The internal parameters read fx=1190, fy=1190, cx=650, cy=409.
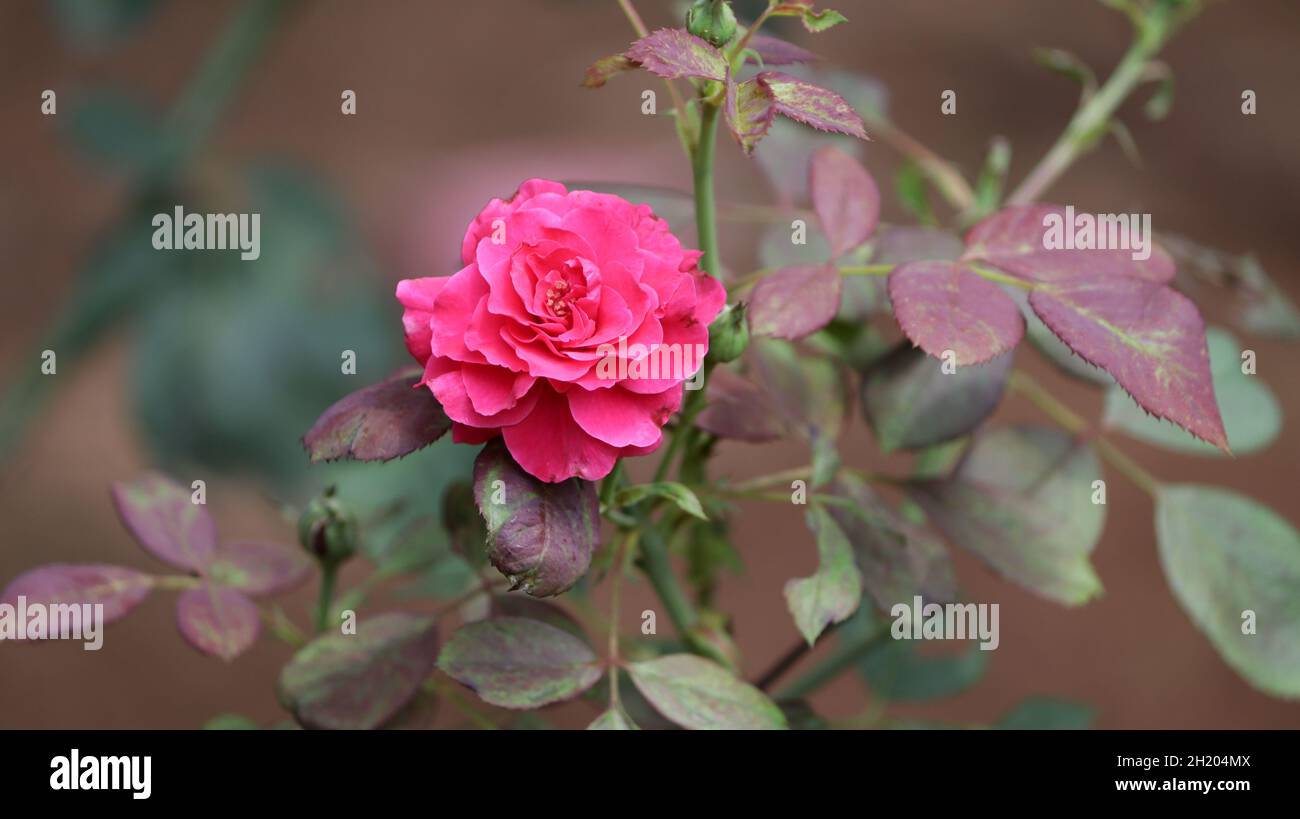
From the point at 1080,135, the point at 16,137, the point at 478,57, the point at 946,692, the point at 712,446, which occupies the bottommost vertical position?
the point at 946,692

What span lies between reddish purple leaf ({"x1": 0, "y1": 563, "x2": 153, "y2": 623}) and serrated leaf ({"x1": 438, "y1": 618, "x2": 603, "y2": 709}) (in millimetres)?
141

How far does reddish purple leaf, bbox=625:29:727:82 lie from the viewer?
1.06ft

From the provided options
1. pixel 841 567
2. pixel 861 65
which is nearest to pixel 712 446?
pixel 841 567

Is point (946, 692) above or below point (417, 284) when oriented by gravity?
below

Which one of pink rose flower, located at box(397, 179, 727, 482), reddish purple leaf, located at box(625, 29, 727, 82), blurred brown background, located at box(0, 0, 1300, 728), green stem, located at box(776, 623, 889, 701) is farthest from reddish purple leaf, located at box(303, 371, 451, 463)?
blurred brown background, located at box(0, 0, 1300, 728)

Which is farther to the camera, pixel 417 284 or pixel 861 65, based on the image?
pixel 861 65

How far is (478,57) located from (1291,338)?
6.51 ft

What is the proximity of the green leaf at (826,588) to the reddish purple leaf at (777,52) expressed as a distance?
0.15 meters

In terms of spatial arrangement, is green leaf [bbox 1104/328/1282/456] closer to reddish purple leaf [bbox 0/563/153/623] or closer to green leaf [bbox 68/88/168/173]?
reddish purple leaf [bbox 0/563/153/623]

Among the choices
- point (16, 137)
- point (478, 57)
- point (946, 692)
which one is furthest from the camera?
point (478, 57)

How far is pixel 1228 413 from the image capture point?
22.7 inches

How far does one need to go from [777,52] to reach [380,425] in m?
0.18
